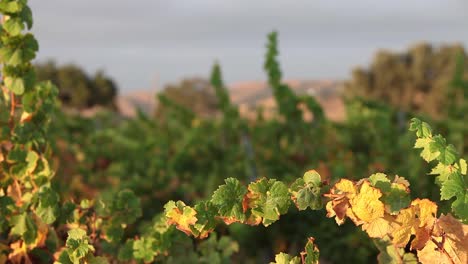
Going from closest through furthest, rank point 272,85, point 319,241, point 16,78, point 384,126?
1. point 16,78
2. point 319,241
3. point 272,85
4. point 384,126

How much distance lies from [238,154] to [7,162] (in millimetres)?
5407

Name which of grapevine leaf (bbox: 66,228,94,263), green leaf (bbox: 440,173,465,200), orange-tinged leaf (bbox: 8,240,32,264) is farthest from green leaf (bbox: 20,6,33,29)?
green leaf (bbox: 440,173,465,200)

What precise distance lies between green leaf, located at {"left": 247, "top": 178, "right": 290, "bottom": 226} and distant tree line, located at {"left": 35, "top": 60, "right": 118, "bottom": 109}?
1503 inches

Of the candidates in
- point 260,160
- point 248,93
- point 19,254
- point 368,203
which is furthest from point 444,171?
point 248,93

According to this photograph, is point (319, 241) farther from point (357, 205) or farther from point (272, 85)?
point (357, 205)

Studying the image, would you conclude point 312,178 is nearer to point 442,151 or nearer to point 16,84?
point 442,151

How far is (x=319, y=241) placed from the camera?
5.84 metres

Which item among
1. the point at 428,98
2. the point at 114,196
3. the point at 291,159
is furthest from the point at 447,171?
the point at 428,98

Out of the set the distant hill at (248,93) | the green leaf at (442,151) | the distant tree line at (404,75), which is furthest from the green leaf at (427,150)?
the distant hill at (248,93)

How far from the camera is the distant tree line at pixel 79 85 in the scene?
40.2 metres

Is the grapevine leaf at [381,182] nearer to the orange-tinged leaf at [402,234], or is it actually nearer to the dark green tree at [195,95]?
the orange-tinged leaf at [402,234]

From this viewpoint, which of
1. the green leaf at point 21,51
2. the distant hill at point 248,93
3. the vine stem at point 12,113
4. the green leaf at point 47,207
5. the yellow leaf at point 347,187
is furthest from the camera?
the distant hill at point 248,93

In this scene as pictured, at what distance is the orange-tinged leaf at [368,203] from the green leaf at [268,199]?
0.58 ft

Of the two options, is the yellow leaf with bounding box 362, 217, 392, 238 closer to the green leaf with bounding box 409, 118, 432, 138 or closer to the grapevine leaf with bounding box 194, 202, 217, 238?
the green leaf with bounding box 409, 118, 432, 138
